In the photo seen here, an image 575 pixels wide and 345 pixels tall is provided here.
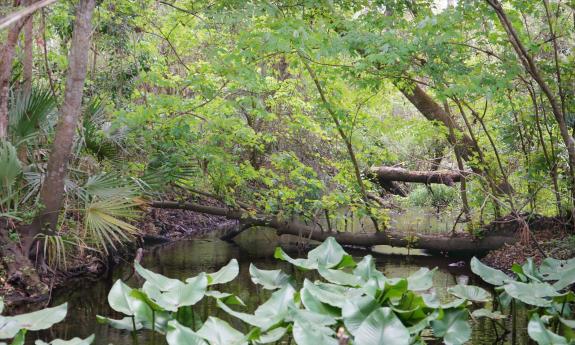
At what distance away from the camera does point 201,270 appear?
33.8ft

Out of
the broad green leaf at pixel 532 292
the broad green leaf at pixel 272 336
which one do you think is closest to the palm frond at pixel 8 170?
Result: the broad green leaf at pixel 272 336

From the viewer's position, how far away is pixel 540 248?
970 centimetres

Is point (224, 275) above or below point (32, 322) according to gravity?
above

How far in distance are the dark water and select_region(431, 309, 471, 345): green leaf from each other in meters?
1.28

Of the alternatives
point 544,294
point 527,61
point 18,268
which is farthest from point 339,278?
point 18,268

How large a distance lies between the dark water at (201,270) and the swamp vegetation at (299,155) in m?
0.16

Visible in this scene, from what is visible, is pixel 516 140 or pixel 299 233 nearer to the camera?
pixel 516 140

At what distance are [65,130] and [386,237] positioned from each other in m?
6.16

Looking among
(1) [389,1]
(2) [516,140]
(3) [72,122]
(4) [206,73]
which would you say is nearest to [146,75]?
(4) [206,73]

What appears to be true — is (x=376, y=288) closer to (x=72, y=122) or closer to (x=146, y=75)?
Answer: (x=72, y=122)

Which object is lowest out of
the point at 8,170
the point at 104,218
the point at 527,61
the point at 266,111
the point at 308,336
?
the point at 308,336

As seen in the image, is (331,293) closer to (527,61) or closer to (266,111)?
(527,61)

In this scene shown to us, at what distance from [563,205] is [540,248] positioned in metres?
0.81

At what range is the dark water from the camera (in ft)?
21.5
